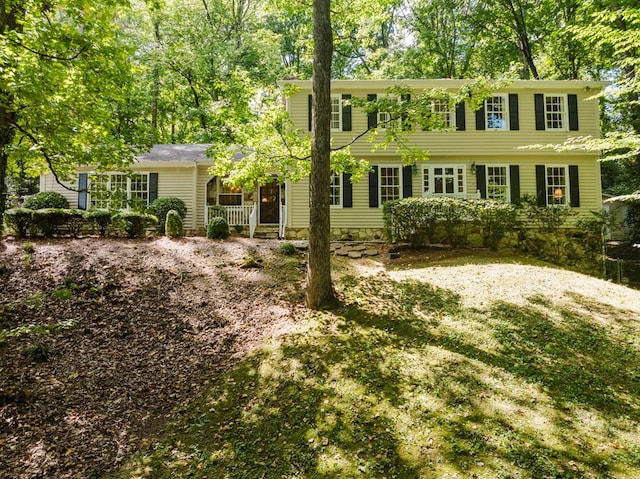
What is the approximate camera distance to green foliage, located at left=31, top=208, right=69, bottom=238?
10180mm

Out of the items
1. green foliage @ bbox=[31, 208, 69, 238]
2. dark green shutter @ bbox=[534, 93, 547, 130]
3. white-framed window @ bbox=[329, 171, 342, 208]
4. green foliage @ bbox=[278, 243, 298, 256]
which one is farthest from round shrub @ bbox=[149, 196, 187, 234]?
dark green shutter @ bbox=[534, 93, 547, 130]

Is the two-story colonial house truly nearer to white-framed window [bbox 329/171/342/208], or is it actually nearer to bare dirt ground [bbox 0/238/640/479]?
white-framed window [bbox 329/171/342/208]

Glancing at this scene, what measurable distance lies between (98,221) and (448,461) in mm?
11221

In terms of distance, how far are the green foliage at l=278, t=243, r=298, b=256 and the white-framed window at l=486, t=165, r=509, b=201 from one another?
8.30 meters

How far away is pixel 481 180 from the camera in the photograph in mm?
13828

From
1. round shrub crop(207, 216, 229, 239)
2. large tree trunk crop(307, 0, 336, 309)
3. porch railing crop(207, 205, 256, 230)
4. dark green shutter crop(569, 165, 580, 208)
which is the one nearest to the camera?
large tree trunk crop(307, 0, 336, 309)

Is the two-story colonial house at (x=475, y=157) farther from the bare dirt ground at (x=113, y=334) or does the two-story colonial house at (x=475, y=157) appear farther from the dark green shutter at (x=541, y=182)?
the bare dirt ground at (x=113, y=334)

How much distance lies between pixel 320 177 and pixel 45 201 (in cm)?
1215

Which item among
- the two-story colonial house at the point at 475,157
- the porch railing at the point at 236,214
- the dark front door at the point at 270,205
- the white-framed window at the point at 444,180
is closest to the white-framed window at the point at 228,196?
the dark front door at the point at 270,205

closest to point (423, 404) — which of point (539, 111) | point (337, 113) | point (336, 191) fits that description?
point (336, 191)

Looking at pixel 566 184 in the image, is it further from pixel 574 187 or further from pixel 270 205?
pixel 270 205

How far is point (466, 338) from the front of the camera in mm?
5707

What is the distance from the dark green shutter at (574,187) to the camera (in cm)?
1357

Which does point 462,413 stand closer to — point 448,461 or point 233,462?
point 448,461
